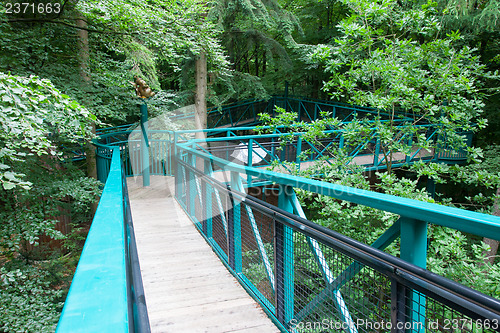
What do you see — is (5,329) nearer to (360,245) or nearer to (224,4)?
(360,245)

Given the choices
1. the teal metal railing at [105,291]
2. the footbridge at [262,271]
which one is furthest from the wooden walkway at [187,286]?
the teal metal railing at [105,291]

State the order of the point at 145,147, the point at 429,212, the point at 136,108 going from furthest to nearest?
1. the point at 145,147
2. the point at 136,108
3. the point at 429,212

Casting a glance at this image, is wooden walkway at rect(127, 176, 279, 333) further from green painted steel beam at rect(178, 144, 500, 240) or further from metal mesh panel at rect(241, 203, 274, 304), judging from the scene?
green painted steel beam at rect(178, 144, 500, 240)

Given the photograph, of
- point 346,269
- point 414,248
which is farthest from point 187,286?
point 414,248

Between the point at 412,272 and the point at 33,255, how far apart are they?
239 inches

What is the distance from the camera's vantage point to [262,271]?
2.91 metres

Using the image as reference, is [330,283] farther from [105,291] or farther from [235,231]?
[235,231]

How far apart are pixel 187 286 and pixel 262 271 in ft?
2.46

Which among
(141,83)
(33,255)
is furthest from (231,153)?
(33,255)

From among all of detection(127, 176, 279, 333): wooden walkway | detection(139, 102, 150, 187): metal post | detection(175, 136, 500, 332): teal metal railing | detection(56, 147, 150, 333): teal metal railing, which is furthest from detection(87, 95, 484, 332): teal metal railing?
detection(139, 102, 150, 187): metal post

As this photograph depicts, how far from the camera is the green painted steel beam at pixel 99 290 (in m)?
0.53

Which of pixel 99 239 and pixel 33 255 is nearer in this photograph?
pixel 99 239

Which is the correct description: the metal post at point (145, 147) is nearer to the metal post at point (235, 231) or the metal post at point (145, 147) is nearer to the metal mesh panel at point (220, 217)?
the metal mesh panel at point (220, 217)

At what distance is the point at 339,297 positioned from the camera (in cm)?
178
